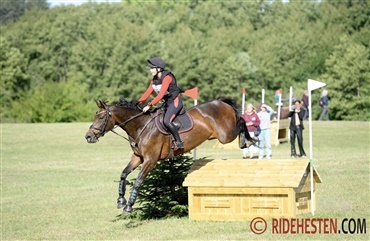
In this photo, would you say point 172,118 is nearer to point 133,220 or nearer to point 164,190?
point 164,190

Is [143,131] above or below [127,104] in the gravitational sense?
below

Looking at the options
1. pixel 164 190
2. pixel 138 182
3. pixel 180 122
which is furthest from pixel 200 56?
pixel 138 182

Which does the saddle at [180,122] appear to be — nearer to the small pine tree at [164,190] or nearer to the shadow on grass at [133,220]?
the small pine tree at [164,190]

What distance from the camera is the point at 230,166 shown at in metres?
14.1

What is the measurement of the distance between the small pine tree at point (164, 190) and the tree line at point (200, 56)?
49.1 meters

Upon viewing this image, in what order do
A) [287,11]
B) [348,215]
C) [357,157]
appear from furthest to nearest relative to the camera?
[287,11], [357,157], [348,215]

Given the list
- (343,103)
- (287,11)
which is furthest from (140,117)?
(287,11)

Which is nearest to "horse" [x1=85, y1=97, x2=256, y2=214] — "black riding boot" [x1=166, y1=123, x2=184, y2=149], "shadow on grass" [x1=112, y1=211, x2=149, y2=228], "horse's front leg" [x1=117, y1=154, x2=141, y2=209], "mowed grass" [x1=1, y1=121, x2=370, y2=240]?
"horse's front leg" [x1=117, y1=154, x2=141, y2=209]

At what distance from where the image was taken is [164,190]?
49.0ft

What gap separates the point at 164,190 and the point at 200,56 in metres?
63.3

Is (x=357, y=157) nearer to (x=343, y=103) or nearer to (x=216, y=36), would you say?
(x=343, y=103)

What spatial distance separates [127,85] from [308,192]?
62.7 metres

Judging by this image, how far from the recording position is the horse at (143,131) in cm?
1382

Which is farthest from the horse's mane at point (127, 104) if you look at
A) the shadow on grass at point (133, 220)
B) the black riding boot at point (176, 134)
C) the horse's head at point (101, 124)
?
the shadow on grass at point (133, 220)
